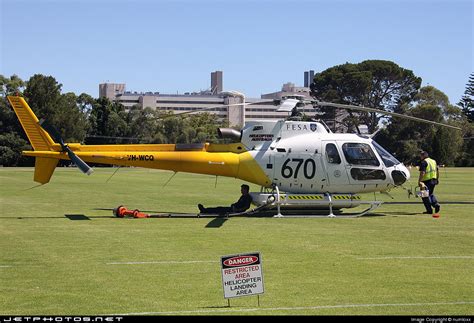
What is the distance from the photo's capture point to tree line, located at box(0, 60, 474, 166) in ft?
311

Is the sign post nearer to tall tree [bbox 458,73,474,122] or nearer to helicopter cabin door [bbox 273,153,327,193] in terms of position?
helicopter cabin door [bbox 273,153,327,193]

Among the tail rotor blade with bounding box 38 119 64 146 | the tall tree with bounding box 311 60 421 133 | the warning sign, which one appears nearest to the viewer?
the warning sign

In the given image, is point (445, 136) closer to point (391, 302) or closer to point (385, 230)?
point (385, 230)

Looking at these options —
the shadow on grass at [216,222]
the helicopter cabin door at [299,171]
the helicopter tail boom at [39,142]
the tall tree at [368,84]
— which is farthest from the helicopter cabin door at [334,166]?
the tall tree at [368,84]

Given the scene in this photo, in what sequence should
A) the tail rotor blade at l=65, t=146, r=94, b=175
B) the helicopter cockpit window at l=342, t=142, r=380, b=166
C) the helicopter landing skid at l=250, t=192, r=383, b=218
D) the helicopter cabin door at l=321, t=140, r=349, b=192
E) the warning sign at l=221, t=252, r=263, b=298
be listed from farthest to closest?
the helicopter cockpit window at l=342, t=142, r=380, b=166 → the helicopter cabin door at l=321, t=140, r=349, b=192 → the helicopter landing skid at l=250, t=192, r=383, b=218 → the tail rotor blade at l=65, t=146, r=94, b=175 → the warning sign at l=221, t=252, r=263, b=298

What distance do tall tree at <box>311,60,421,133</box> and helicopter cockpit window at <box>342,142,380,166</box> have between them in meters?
80.9

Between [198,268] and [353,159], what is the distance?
10855 mm

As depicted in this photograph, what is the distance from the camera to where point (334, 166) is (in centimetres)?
2227

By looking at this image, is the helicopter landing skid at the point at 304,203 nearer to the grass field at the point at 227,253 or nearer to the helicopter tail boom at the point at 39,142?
the grass field at the point at 227,253

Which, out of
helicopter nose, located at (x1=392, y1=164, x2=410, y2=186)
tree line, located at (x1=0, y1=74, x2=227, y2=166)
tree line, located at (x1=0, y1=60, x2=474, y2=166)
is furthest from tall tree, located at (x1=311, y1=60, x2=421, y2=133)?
helicopter nose, located at (x1=392, y1=164, x2=410, y2=186)

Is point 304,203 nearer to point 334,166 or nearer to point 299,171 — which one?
point 299,171

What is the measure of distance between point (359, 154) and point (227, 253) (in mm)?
9338

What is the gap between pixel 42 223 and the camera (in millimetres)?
19734

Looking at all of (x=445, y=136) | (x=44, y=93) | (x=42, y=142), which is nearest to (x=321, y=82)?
(x=445, y=136)
